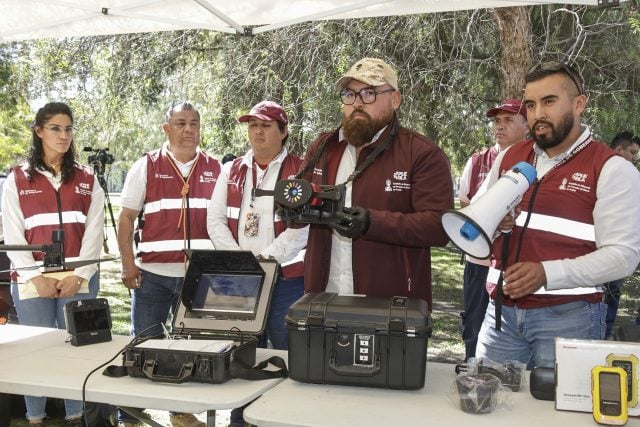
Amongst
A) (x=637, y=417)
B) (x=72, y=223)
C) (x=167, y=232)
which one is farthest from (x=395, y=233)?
(x=72, y=223)

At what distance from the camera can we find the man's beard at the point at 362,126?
3104 mm

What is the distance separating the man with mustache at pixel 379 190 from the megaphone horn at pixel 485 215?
0.42 m

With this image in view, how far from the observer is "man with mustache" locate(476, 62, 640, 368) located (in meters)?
2.64

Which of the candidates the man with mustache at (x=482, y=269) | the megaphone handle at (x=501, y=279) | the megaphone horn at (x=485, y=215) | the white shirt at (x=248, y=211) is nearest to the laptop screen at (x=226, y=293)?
the white shirt at (x=248, y=211)

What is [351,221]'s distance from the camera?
2600mm

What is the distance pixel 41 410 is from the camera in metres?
3.91

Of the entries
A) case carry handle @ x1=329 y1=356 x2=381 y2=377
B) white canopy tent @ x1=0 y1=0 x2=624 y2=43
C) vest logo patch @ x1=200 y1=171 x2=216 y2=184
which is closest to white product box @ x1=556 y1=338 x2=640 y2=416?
case carry handle @ x1=329 y1=356 x2=381 y2=377

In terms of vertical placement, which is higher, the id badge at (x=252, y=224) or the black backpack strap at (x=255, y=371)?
the id badge at (x=252, y=224)

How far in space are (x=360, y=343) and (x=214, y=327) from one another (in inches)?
28.6

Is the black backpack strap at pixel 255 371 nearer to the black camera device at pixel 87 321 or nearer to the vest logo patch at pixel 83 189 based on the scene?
the black camera device at pixel 87 321

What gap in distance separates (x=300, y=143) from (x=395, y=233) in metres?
4.95

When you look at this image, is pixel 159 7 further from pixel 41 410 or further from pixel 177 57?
pixel 177 57

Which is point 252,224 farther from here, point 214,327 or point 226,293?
point 214,327

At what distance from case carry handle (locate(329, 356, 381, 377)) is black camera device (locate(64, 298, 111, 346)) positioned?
52.6 inches
